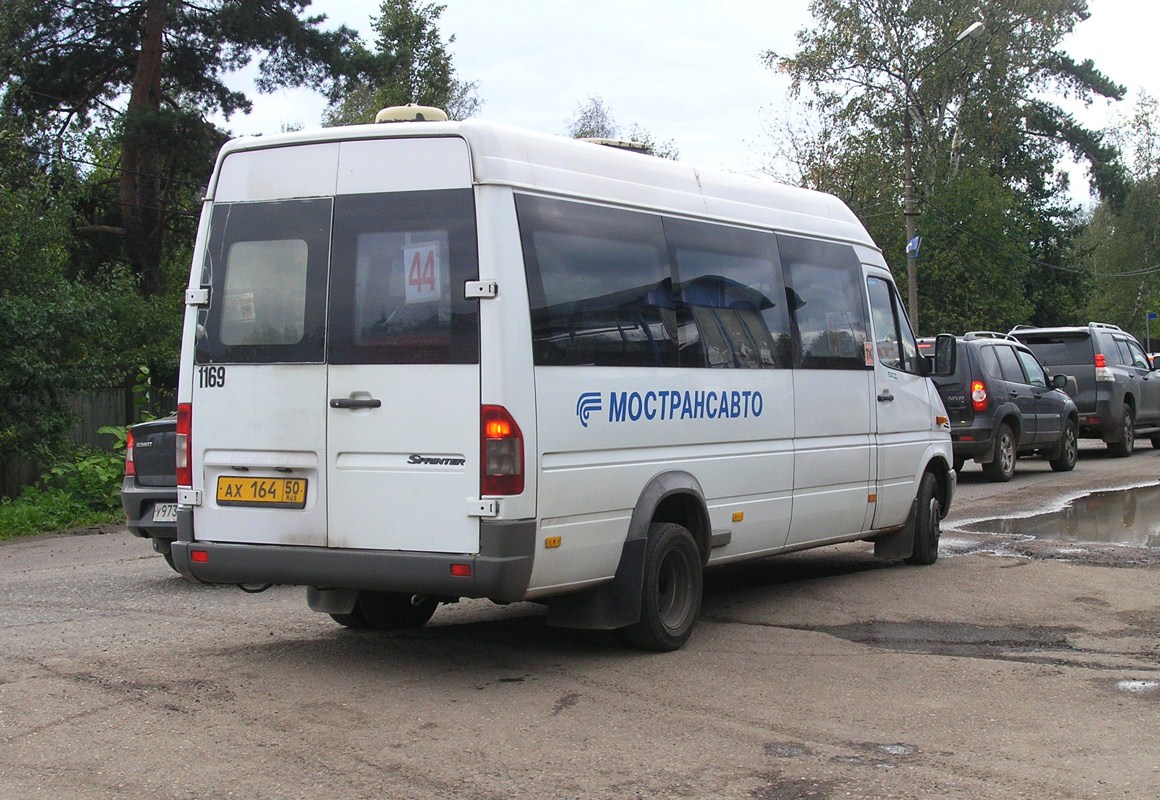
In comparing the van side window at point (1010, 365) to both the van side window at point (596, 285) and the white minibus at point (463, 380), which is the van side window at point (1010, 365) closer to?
the white minibus at point (463, 380)

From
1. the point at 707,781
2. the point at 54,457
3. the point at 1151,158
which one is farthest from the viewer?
the point at 1151,158

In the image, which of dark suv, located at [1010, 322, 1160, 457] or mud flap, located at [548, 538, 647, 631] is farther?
dark suv, located at [1010, 322, 1160, 457]

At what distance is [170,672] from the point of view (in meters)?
6.64

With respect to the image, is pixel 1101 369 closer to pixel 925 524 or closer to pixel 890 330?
pixel 925 524

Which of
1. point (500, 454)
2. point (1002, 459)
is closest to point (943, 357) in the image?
point (500, 454)

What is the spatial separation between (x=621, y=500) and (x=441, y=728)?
1.69 metres

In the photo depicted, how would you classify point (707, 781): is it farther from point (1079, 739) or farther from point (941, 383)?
point (941, 383)

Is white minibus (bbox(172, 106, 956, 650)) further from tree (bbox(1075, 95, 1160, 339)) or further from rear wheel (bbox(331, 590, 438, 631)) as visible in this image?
tree (bbox(1075, 95, 1160, 339))

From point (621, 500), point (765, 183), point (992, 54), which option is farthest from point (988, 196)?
point (621, 500)

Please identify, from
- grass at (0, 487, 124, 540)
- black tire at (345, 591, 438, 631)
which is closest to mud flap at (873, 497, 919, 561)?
black tire at (345, 591, 438, 631)

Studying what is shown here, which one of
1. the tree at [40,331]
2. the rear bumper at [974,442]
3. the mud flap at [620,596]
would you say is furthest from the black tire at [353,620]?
the rear bumper at [974,442]

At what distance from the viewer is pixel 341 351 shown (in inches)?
253

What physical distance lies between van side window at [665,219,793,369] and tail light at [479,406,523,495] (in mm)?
1628

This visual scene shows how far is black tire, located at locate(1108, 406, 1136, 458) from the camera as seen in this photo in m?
21.7
